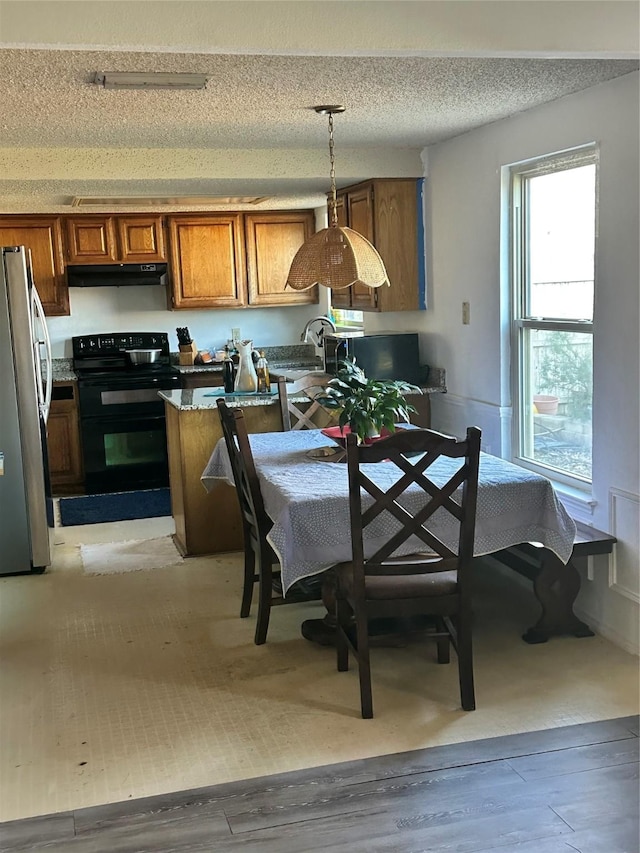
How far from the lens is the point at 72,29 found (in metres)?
2.12

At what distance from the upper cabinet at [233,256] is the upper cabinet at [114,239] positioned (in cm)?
13

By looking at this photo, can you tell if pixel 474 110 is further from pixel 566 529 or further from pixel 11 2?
pixel 11 2

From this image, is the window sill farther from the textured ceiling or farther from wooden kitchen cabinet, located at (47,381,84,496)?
wooden kitchen cabinet, located at (47,381,84,496)

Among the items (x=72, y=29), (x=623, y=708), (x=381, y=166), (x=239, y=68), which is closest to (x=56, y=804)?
(x=623, y=708)

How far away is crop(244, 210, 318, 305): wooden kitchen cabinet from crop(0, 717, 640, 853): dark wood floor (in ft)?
16.1

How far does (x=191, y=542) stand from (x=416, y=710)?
6.92ft

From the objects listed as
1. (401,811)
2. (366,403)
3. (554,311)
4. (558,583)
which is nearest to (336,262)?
(366,403)

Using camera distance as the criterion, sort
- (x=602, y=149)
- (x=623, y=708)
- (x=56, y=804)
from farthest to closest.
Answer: (x=602, y=149) → (x=623, y=708) → (x=56, y=804)

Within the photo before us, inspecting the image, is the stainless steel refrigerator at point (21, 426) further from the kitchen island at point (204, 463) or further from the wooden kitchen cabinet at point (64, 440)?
the wooden kitchen cabinet at point (64, 440)

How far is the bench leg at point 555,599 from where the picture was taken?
3580 mm

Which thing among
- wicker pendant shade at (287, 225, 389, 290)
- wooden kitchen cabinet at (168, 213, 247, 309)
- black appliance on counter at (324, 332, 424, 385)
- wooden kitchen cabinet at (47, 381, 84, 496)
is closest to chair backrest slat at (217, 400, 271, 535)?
wicker pendant shade at (287, 225, 389, 290)

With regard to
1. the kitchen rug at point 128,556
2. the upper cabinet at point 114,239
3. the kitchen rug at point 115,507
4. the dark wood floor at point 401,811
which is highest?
the upper cabinet at point 114,239

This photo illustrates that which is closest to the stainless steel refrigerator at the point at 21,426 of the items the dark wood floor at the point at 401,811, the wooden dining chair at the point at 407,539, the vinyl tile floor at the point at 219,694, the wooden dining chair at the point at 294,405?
the vinyl tile floor at the point at 219,694

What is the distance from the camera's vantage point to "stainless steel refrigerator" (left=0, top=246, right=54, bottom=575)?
4.49 m
